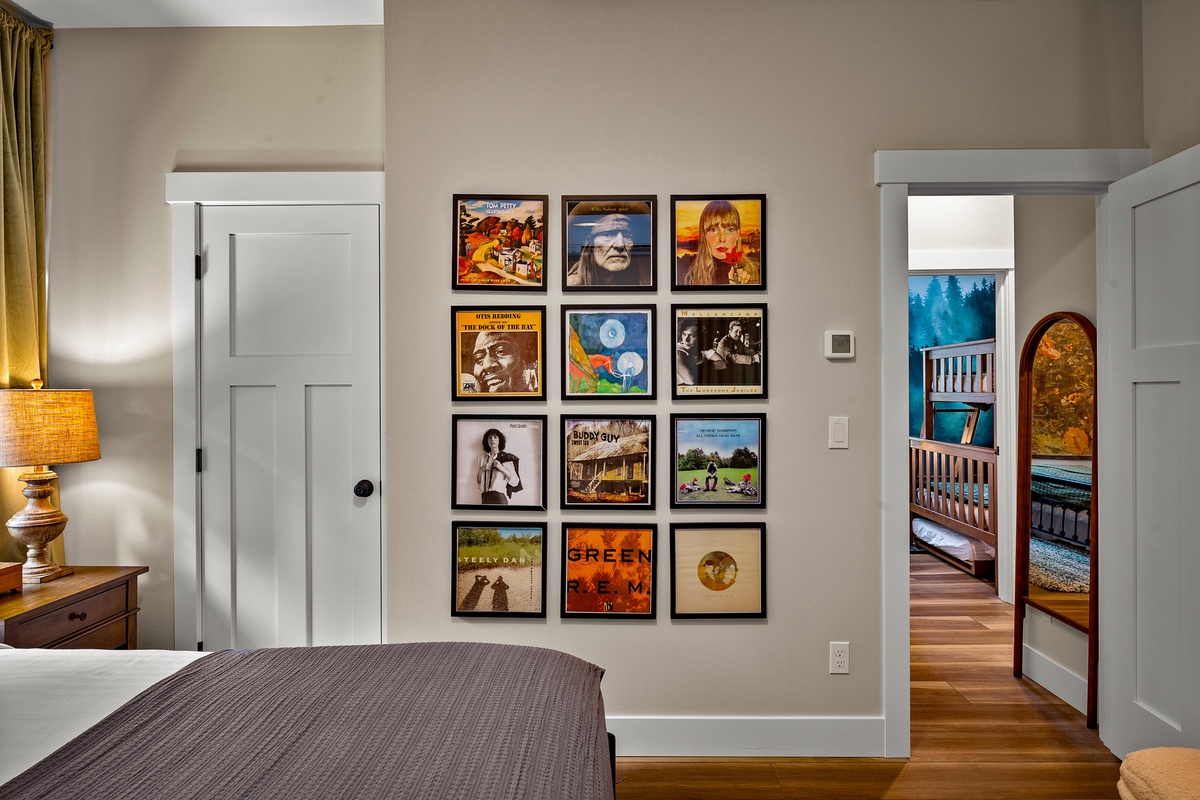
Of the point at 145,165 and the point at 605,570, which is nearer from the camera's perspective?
the point at 605,570

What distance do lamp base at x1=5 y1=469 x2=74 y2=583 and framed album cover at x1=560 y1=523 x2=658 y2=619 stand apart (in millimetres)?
1880

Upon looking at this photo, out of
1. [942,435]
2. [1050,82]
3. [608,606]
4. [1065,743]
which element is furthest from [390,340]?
[942,435]

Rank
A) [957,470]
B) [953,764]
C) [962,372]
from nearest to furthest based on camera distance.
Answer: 1. [953,764]
2. [957,470]
3. [962,372]

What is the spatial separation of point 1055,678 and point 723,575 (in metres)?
1.75

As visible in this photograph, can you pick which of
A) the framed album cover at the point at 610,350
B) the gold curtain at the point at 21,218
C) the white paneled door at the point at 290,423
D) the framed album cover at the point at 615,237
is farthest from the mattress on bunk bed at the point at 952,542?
the gold curtain at the point at 21,218

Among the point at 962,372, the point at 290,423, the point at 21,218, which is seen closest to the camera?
the point at 21,218

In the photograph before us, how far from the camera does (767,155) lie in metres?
2.31

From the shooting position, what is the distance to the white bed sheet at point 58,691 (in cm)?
103

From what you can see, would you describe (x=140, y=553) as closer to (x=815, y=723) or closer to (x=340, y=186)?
(x=340, y=186)

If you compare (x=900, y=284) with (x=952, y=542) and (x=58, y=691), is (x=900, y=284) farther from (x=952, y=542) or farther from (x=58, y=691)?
(x=952, y=542)

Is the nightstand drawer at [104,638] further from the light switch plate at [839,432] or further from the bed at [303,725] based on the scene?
the light switch plate at [839,432]

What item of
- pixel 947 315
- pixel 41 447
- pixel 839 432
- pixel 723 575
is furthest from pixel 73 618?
pixel 947 315

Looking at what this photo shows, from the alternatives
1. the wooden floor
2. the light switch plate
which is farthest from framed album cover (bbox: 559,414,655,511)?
the wooden floor

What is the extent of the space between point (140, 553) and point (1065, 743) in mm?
3741
